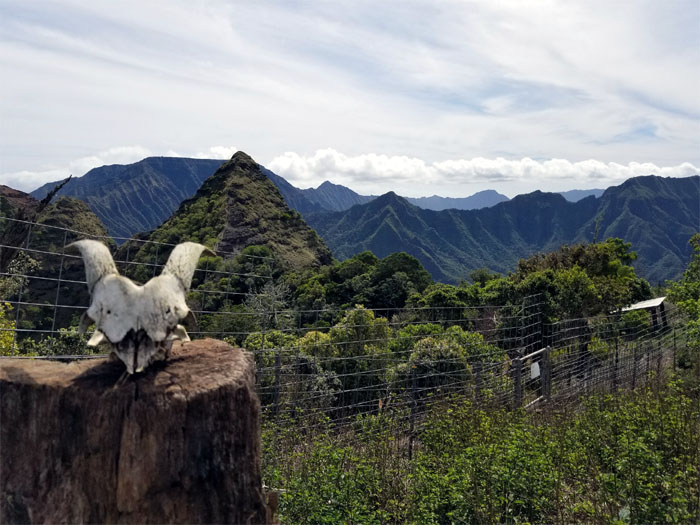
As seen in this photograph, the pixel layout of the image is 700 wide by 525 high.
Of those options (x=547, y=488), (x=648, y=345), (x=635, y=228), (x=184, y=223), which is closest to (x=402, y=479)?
(x=547, y=488)

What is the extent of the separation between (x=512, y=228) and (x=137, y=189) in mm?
126743

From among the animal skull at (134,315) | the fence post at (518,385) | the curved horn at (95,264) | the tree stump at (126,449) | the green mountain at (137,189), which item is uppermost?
the green mountain at (137,189)

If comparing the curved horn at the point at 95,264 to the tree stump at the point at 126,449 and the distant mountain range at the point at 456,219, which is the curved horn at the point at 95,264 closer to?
the tree stump at the point at 126,449

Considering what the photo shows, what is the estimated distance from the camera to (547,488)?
12.5ft

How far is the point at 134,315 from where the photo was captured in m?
1.97

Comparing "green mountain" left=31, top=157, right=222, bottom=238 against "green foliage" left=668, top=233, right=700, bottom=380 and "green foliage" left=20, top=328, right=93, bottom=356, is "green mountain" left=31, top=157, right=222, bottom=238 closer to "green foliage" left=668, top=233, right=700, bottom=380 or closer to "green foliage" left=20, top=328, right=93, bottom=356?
"green foliage" left=20, top=328, right=93, bottom=356

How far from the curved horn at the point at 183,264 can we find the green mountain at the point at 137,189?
312ft

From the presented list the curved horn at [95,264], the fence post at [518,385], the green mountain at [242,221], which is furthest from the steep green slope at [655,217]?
the curved horn at [95,264]

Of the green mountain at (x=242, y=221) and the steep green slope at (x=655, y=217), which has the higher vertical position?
the steep green slope at (x=655, y=217)

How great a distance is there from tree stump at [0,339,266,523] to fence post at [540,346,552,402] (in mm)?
6642

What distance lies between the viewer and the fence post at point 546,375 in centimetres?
783

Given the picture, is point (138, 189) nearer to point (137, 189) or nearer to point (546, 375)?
point (137, 189)

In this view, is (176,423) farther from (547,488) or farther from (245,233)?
(245,233)

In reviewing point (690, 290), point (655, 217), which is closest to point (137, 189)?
point (690, 290)
